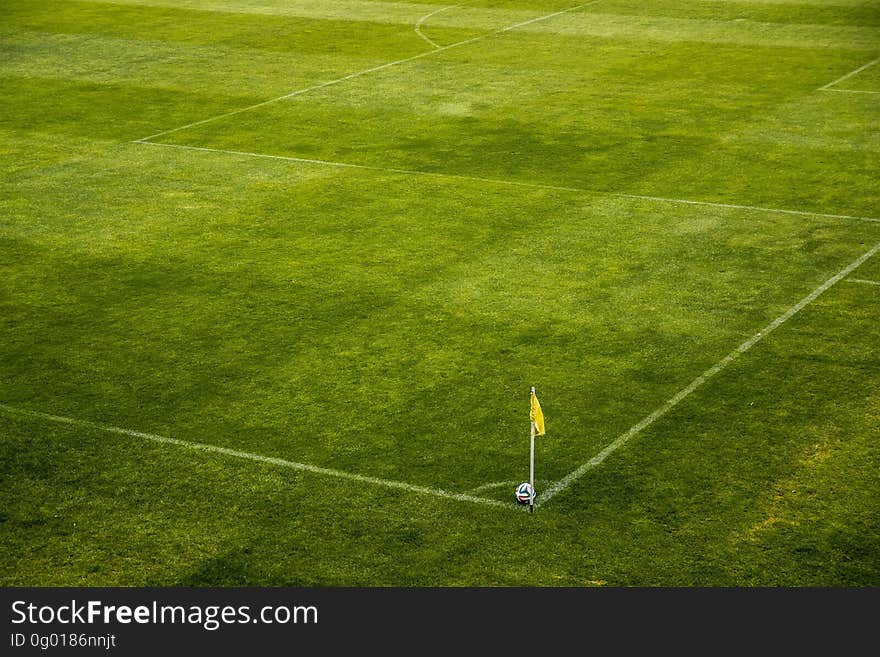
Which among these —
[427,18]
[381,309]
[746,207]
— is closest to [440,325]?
[381,309]

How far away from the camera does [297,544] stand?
9.96 metres

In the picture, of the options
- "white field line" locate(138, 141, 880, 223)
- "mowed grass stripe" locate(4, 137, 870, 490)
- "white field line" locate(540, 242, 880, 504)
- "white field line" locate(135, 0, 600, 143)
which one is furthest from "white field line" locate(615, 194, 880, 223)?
"white field line" locate(135, 0, 600, 143)

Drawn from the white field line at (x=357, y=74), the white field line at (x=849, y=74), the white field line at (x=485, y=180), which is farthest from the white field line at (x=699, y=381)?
the white field line at (x=357, y=74)

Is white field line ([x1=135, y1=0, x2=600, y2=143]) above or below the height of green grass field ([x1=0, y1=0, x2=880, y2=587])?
above

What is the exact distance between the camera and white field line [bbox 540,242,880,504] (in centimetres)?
1088

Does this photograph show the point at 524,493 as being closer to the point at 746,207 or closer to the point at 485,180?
the point at 746,207

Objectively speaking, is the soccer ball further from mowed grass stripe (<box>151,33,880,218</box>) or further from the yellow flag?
mowed grass stripe (<box>151,33,880,218</box>)

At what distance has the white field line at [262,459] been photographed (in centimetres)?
1062

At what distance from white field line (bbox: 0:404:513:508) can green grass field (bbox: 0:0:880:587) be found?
0.11ft

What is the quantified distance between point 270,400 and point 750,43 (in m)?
20.2

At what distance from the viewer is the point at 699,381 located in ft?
41.2

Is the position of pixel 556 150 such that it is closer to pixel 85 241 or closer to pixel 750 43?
pixel 85 241

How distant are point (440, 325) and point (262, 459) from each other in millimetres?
3351

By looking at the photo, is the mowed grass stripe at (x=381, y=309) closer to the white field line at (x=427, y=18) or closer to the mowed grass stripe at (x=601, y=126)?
the mowed grass stripe at (x=601, y=126)
